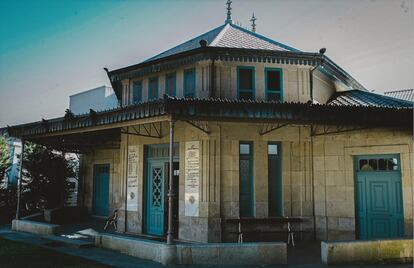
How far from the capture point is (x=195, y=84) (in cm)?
1257

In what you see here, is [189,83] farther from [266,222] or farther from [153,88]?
[266,222]

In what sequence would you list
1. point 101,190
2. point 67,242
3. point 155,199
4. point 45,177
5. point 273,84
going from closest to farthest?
Result: point 67,242
point 273,84
point 155,199
point 101,190
point 45,177

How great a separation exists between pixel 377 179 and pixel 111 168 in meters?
11.1

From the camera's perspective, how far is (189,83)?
42.1 ft

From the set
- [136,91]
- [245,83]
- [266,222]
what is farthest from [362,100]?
[136,91]

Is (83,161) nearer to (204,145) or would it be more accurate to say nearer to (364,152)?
(204,145)

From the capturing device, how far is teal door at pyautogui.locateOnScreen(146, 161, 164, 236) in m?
12.8

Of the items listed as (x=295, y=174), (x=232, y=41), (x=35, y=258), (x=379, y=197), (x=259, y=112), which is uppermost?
(x=232, y=41)

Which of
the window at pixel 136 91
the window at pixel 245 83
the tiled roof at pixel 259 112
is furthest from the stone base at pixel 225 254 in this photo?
the window at pixel 136 91

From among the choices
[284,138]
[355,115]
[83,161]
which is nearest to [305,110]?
[355,115]

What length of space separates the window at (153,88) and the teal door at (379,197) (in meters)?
7.45

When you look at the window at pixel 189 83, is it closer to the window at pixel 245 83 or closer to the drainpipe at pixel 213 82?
the drainpipe at pixel 213 82

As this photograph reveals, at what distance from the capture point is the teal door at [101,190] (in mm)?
17373

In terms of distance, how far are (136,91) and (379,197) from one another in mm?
9410
